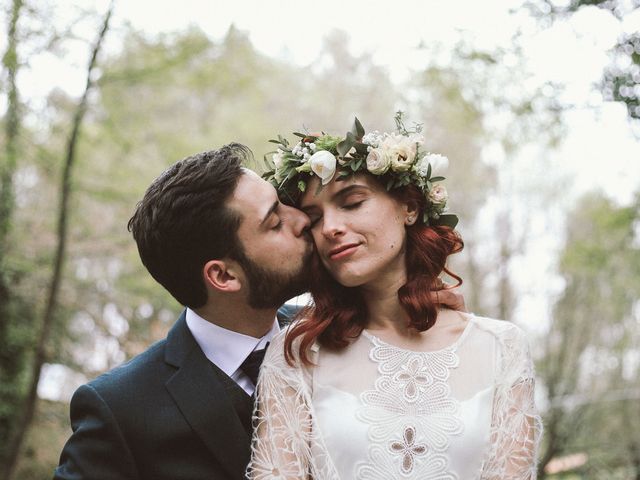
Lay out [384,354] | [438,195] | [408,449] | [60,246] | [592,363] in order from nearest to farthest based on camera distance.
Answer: [408,449] < [384,354] < [438,195] < [60,246] < [592,363]

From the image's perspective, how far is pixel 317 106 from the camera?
57.7ft

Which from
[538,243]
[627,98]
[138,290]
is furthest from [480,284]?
[627,98]

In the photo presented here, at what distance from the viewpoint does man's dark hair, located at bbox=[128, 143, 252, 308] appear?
10.1 ft

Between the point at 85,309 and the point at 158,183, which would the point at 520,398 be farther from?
the point at 85,309

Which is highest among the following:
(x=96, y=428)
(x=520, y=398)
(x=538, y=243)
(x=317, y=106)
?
(x=317, y=106)

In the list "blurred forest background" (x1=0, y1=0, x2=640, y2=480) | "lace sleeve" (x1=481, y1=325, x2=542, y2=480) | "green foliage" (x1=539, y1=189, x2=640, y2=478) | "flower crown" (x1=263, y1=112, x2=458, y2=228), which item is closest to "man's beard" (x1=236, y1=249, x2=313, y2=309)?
"flower crown" (x1=263, y1=112, x2=458, y2=228)

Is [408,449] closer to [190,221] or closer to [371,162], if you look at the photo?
[371,162]

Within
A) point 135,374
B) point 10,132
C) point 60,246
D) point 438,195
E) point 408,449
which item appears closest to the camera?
point 408,449

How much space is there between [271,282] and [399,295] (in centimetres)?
59

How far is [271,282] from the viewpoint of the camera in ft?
10.2

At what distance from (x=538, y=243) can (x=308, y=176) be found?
897 centimetres

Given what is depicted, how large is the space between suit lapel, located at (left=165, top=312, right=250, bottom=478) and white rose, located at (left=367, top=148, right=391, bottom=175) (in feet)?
3.63

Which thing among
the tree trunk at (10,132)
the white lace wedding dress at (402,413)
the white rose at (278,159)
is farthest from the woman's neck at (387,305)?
the tree trunk at (10,132)

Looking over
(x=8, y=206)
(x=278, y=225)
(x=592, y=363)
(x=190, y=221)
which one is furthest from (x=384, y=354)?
(x=592, y=363)
